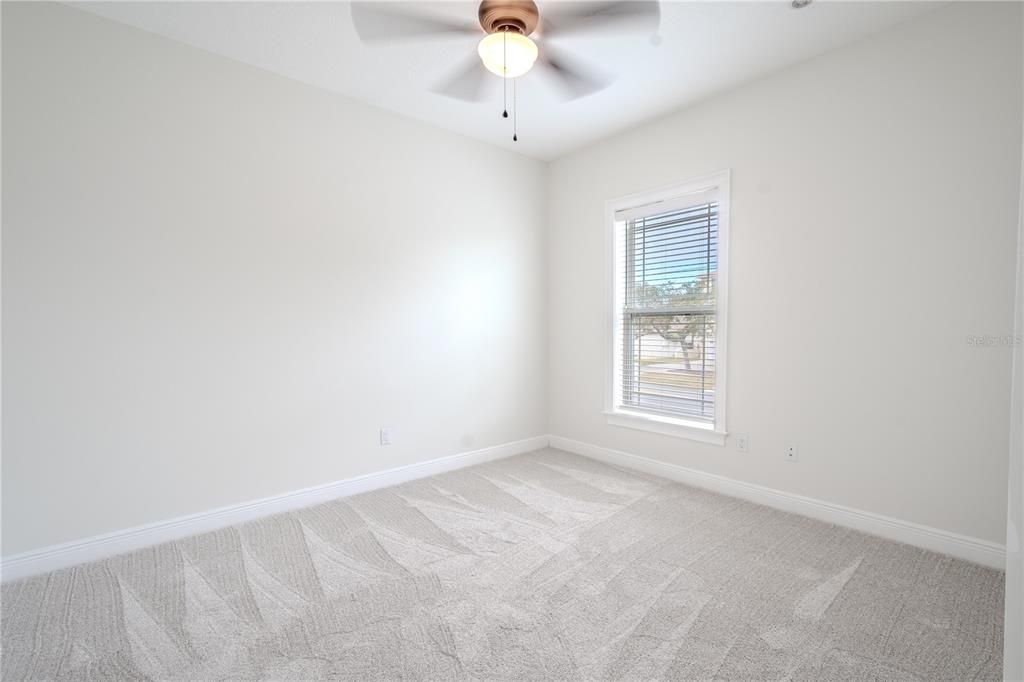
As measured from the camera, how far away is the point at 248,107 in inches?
109

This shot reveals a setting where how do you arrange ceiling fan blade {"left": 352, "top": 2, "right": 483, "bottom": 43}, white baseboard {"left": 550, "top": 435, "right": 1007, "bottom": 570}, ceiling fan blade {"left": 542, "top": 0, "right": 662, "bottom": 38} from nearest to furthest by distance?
1. ceiling fan blade {"left": 542, "top": 0, "right": 662, "bottom": 38}
2. ceiling fan blade {"left": 352, "top": 2, "right": 483, "bottom": 43}
3. white baseboard {"left": 550, "top": 435, "right": 1007, "bottom": 570}

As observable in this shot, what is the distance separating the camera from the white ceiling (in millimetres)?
2303

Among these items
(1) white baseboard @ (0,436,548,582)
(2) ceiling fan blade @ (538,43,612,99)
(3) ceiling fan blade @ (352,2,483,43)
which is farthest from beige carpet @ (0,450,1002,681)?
(3) ceiling fan blade @ (352,2,483,43)

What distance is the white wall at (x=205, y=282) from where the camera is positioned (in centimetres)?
222

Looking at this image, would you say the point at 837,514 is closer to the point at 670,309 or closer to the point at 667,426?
the point at 667,426

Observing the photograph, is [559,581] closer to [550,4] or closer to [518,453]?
[518,453]

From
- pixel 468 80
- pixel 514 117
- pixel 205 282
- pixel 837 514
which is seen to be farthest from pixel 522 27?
pixel 837 514

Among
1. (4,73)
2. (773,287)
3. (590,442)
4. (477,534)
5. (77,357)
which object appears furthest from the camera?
(590,442)

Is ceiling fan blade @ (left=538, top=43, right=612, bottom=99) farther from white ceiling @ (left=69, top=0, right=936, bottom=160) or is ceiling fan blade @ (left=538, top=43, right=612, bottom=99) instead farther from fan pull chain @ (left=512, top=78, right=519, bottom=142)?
fan pull chain @ (left=512, top=78, right=519, bottom=142)

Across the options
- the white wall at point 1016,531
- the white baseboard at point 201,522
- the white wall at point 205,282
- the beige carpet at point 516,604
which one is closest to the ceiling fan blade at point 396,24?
the white wall at point 205,282

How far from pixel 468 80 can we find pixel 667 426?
2.65m

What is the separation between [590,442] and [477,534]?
172 centimetres

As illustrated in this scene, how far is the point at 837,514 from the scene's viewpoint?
2.68m

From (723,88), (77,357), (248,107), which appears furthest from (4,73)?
(723,88)
